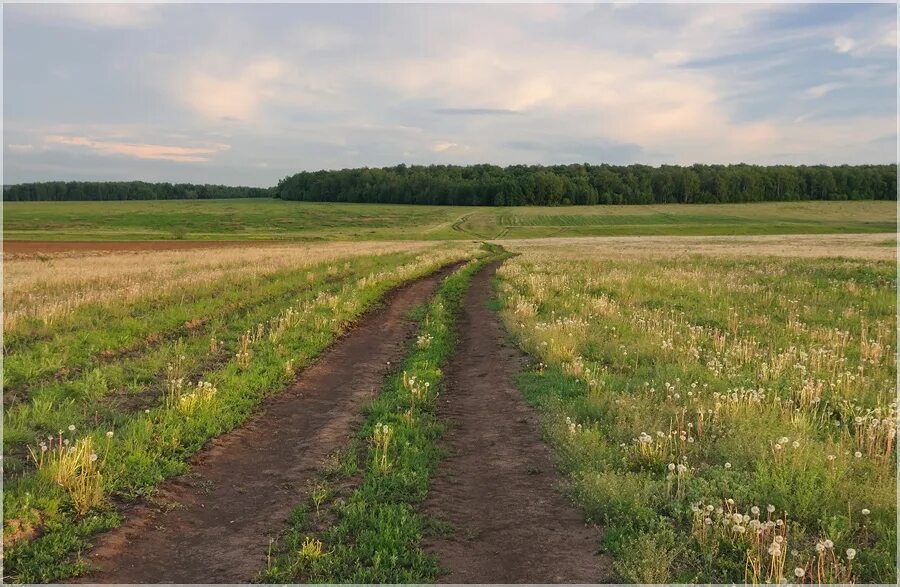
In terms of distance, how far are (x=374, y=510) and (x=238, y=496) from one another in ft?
5.60

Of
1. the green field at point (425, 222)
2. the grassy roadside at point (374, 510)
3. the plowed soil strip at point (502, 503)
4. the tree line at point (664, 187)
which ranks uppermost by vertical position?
the tree line at point (664, 187)

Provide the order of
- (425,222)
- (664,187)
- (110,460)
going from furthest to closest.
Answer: (664,187)
(425,222)
(110,460)

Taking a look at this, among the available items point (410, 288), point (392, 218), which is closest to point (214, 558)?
point (410, 288)

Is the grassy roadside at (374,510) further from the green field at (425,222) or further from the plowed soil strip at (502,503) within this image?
the green field at (425,222)

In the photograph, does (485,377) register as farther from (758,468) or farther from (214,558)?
(214,558)

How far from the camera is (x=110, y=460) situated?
6953 millimetres

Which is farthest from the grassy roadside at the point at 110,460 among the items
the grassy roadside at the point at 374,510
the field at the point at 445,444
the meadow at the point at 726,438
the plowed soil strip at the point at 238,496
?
the meadow at the point at 726,438

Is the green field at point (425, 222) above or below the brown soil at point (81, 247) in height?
above

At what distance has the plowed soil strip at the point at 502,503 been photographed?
207 inches

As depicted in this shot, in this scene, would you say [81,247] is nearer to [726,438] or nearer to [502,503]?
[502,503]

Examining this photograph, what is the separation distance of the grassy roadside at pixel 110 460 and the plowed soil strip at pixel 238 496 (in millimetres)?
243

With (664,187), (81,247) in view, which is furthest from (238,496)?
(664,187)

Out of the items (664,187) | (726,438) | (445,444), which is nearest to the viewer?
(726,438)

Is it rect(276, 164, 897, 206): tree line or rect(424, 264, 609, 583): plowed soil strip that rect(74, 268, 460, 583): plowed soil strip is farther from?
rect(276, 164, 897, 206): tree line
